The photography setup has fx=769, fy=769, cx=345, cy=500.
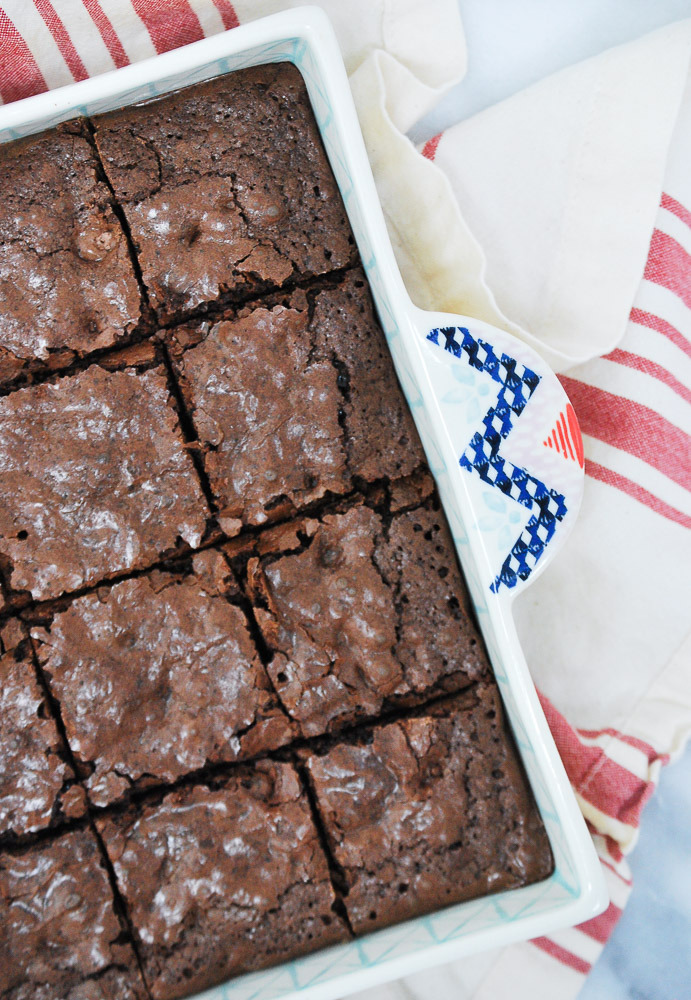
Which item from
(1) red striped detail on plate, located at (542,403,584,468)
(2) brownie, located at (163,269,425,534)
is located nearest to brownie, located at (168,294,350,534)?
(2) brownie, located at (163,269,425,534)

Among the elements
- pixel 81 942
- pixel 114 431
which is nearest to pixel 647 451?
pixel 114 431

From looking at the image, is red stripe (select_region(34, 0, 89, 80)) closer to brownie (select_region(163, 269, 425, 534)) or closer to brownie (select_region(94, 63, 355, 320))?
brownie (select_region(94, 63, 355, 320))

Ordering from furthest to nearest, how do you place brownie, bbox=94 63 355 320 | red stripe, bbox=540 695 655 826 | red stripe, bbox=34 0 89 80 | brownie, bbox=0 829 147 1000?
red stripe, bbox=540 695 655 826, red stripe, bbox=34 0 89 80, brownie, bbox=94 63 355 320, brownie, bbox=0 829 147 1000

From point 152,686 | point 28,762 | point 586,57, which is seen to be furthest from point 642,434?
point 28,762

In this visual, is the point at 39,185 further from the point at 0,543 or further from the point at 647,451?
the point at 647,451

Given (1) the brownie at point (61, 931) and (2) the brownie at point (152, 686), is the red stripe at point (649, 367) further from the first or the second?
(1) the brownie at point (61, 931)

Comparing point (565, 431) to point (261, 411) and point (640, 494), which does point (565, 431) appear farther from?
point (261, 411)
